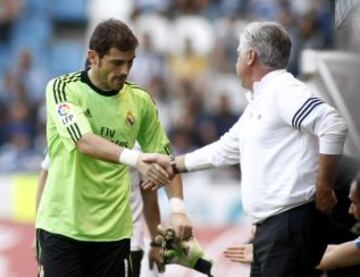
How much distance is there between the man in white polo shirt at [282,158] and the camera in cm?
643

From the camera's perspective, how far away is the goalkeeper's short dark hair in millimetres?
6984

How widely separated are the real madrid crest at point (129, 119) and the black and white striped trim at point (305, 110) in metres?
1.17

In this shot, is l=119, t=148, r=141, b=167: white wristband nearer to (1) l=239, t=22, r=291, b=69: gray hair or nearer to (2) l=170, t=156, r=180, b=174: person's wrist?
(2) l=170, t=156, r=180, b=174: person's wrist

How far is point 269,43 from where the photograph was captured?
22.0 feet

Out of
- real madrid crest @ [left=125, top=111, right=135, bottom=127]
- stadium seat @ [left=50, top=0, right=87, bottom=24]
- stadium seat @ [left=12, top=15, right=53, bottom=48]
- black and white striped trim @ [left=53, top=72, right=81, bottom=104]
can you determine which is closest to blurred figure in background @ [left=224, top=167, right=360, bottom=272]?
real madrid crest @ [left=125, top=111, right=135, bottom=127]

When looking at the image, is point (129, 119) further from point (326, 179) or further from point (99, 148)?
point (326, 179)

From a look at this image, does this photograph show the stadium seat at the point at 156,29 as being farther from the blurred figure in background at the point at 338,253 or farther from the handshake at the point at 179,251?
the blurred figure in background at the point at 338,253

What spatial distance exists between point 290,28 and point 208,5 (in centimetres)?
145

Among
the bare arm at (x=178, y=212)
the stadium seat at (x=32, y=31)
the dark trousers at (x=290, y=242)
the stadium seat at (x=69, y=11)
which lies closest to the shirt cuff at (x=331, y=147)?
the dark trousers at (x=290, y=242)

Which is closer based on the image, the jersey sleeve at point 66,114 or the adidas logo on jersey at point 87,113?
the jersey sleeve at point 66,114

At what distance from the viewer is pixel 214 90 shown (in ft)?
55.8

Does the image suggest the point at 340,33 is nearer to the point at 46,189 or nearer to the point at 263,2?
the point at 46,189

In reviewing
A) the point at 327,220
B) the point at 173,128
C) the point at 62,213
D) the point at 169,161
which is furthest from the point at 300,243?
the point at 173,128

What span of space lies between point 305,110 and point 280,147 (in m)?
0.27
